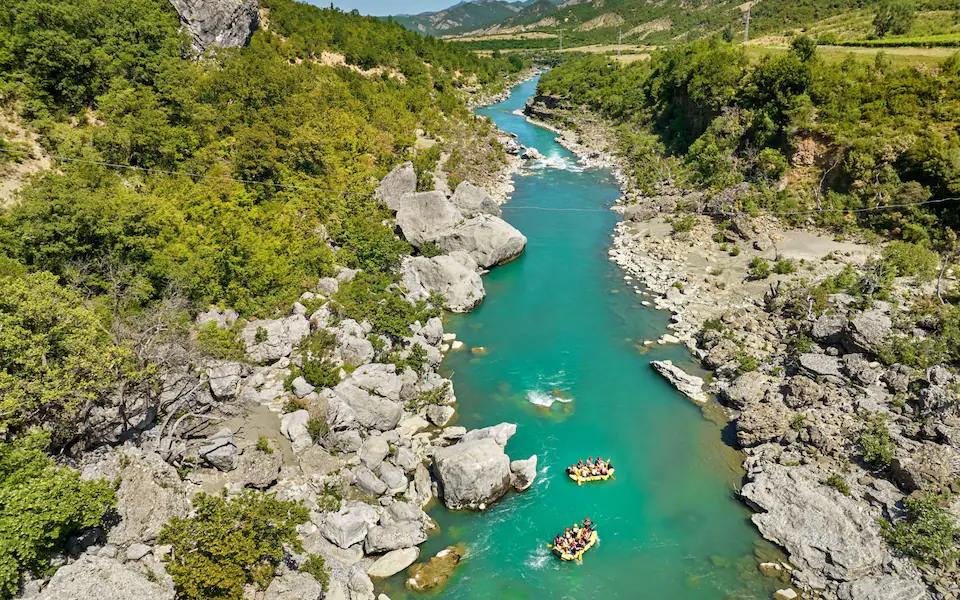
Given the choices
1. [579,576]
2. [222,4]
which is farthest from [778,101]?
[222,4]

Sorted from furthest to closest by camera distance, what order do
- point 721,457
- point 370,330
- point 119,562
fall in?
point 370,330 < point 721,457 < point 119,562

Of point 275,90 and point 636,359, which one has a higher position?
point 275,90

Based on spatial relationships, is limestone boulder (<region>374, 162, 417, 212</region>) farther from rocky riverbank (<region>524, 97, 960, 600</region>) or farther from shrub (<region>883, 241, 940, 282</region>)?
shrub (<region>883, 241, 940, 282</region>)

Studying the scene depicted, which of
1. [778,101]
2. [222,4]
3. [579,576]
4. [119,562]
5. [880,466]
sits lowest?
[579,576]

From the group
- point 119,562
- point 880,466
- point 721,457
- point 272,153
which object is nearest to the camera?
point 119,562

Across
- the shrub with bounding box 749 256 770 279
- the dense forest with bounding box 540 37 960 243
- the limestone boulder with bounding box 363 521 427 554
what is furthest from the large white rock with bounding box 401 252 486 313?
the dense forest with bounding box 540 37 960 243

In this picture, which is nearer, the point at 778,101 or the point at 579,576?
the point at 579,576

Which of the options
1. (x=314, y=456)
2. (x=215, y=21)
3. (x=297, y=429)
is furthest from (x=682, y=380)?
(x=215, y=21)

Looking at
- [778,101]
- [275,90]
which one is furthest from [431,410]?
[778,101]

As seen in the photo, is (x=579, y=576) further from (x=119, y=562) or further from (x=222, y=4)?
(x=222, y=4)
